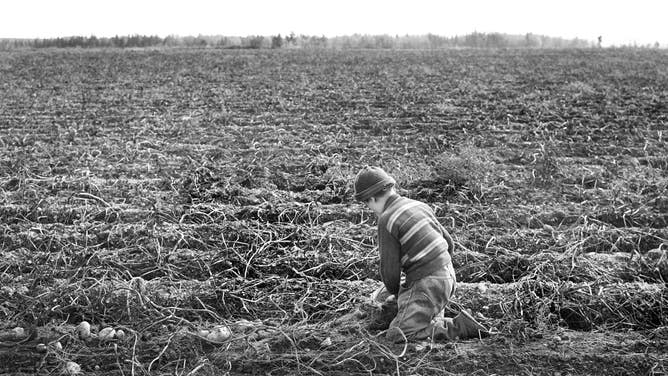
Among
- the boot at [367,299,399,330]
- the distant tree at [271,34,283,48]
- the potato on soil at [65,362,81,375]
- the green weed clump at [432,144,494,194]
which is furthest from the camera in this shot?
the distant tree at [271,34,283,48]

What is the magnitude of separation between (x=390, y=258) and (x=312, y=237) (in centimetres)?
188

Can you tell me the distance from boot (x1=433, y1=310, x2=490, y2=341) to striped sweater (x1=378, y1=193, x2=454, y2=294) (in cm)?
33

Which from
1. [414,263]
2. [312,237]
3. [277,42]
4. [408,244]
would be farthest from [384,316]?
[277,42]

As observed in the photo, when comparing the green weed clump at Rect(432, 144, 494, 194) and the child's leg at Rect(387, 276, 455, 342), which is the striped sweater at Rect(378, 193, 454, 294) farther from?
the green weed clump at Rect(432, 144, 494, 194)

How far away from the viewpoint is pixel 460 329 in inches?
161

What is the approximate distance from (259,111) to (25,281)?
8504 millimetres

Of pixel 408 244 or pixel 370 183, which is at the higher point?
pixel 370 183

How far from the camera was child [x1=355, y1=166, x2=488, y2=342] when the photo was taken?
4.05 meters

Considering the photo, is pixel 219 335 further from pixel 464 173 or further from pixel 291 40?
pixel 291 40

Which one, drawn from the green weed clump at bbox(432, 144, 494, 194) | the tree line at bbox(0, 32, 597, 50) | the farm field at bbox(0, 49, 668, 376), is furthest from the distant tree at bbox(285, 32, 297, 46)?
the green weed clump at bbox(432, 144, 494, 194)

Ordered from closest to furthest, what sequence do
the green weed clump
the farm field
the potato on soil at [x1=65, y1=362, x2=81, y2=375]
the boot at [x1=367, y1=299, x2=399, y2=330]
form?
1. the potato on soil at [x1=65, y1=362, x2=81, y2=375]
2. the farm field
3. the boot at [x1=367, y1=299, x2=399, y2=330]
4. the green weed clump

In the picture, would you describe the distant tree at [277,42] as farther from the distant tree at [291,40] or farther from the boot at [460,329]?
the boot at [460,329]

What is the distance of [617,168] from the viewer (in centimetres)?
793

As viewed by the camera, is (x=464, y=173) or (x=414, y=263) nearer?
(x=414, y=263)
